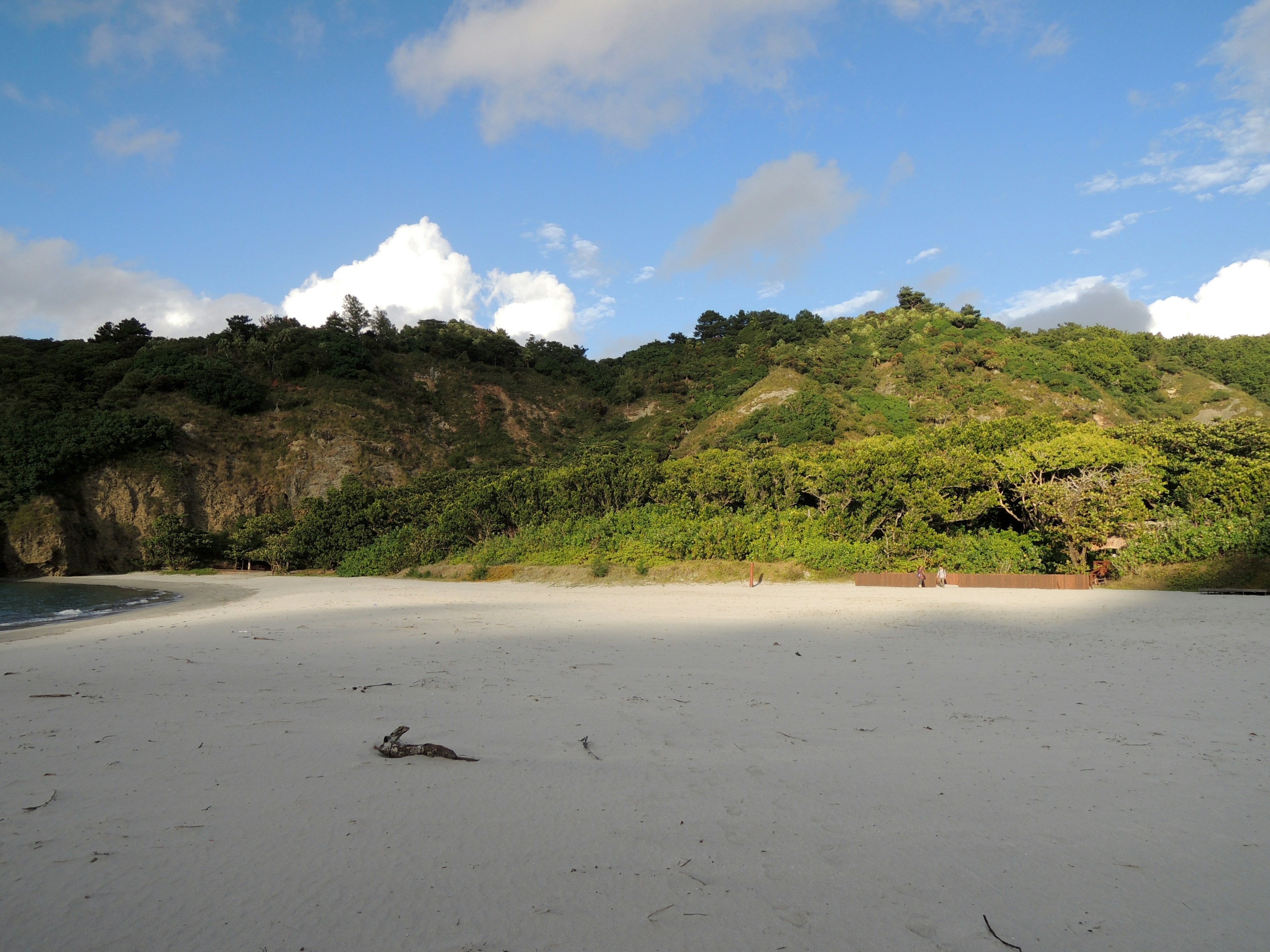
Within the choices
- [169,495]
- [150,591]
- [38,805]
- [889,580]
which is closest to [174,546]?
[169,495]

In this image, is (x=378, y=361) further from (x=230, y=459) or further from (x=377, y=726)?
(x=377, y=726)

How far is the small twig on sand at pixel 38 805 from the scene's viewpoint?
3.44 metres

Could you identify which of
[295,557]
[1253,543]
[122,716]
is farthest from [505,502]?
[1253,543]

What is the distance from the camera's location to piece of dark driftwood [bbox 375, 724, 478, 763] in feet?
13.8

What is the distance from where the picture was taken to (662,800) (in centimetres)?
361

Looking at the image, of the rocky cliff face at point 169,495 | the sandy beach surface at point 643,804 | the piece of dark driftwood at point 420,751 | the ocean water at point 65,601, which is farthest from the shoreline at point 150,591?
the piece of dark driftwood at point 420,751

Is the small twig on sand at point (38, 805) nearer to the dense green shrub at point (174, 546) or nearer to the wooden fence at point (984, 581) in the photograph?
the wooden fence at point (984, 581)

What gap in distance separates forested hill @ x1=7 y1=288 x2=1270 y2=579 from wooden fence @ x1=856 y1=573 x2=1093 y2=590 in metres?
14.7

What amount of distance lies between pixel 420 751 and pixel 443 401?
6125cm

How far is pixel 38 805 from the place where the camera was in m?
3.50

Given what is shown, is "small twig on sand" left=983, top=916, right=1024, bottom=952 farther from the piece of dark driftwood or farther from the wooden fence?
the wooden fence

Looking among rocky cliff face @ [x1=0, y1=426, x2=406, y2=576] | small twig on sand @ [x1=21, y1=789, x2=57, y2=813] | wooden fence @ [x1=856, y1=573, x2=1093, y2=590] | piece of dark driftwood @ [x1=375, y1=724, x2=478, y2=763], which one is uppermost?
rocky cliff face @ [x1=0, y1=426, x2=406, y2=576]

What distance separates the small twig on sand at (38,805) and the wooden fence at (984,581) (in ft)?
60.7

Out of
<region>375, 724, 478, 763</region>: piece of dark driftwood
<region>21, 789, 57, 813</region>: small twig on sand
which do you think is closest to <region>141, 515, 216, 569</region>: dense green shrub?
<region>21, 789, 57, 813</region>: small twig on sand
